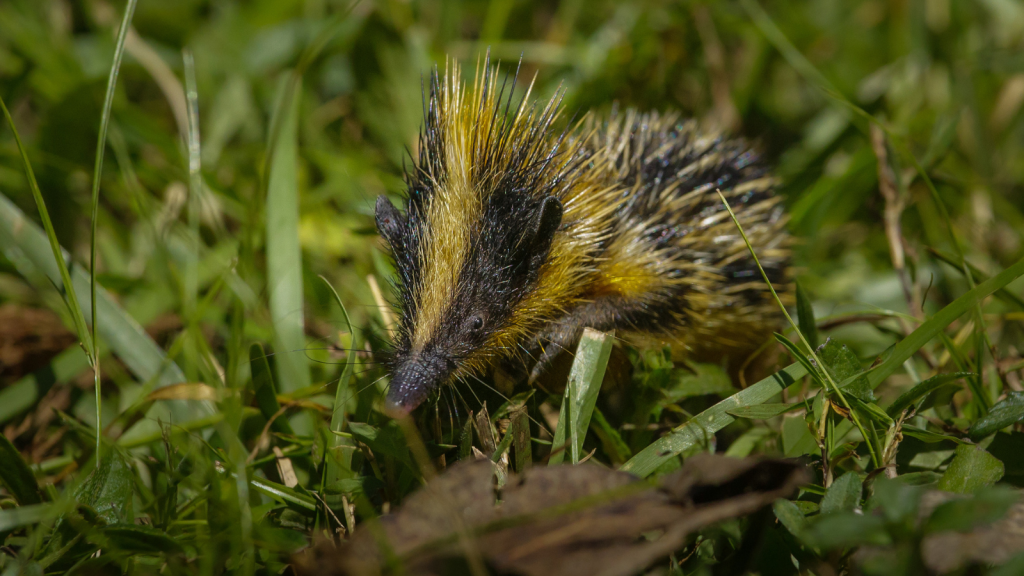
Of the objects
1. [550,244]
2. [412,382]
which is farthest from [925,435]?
[412,382]

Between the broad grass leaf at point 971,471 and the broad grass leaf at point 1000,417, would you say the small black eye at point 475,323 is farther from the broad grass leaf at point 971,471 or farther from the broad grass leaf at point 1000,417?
the broad grass leaf at point 1000,417

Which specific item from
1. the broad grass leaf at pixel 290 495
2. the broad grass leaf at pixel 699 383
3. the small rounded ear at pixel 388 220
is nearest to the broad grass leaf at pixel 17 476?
the broad grass leaf at pixel 290 495

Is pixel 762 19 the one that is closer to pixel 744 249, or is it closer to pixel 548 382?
pixel 744 249

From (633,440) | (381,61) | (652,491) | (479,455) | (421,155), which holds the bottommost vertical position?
(633,440)

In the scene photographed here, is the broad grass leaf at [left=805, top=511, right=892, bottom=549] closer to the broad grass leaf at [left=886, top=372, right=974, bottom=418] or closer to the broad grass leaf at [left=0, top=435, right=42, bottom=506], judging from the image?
the broad grass leaf at [left=886, top=372, right=974, bottom=418]

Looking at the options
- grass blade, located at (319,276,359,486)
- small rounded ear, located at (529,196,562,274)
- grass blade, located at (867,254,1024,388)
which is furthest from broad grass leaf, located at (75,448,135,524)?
grass blade, located at (867,254,1024,388)

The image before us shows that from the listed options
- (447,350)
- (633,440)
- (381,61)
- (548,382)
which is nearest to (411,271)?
(447,350)
